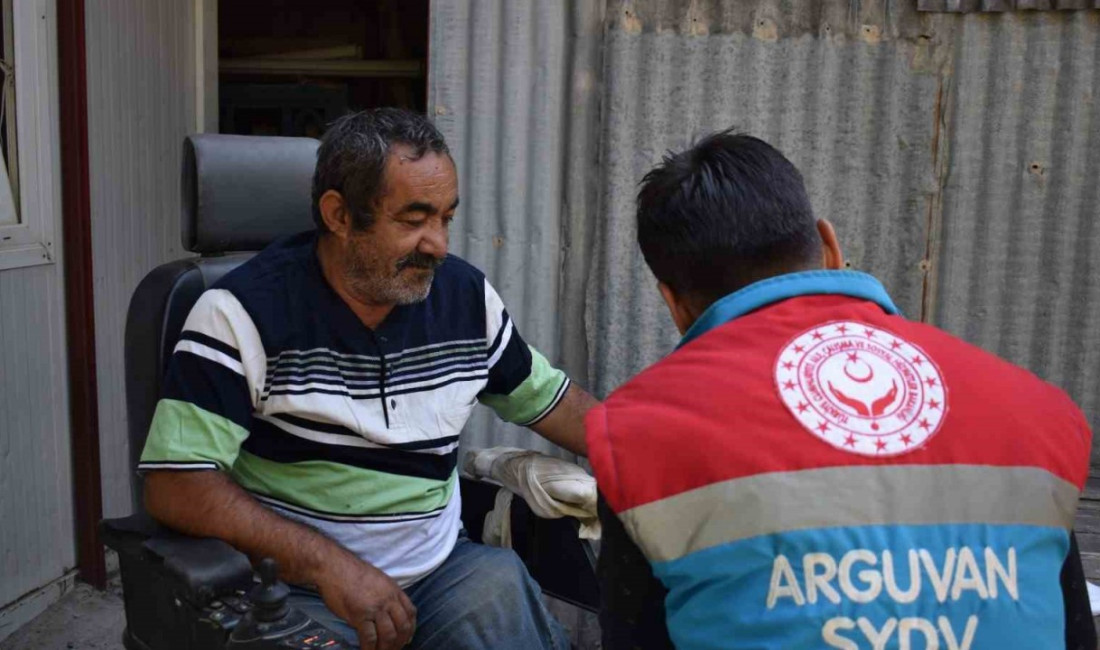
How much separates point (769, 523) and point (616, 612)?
309 millimetres

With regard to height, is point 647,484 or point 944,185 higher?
point 944,185

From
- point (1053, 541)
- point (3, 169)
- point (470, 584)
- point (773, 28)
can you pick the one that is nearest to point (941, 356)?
point (1053, 541)

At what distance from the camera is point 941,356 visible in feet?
4.57

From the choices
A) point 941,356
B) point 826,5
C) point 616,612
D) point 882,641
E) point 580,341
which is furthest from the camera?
point 580,341

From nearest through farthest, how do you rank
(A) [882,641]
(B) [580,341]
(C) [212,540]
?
(A) [882,641]
(C) [212,540]
(B) [580,341]

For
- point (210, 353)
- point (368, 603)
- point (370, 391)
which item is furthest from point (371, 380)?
point (368, 603)

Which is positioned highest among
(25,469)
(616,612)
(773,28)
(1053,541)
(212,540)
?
(773,28)

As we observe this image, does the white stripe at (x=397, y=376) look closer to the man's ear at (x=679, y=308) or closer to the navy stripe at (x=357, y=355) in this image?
the navy stripe at (x=357, y=355)

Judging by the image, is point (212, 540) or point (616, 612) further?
point (212, 540)

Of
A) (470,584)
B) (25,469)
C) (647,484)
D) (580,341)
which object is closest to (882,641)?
(647,484)

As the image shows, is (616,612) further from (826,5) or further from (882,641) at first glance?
(826,5)

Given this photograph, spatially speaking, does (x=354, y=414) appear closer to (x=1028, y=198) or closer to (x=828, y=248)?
(x=828, y=248)

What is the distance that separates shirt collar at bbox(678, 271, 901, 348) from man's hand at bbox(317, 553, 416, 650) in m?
1.01

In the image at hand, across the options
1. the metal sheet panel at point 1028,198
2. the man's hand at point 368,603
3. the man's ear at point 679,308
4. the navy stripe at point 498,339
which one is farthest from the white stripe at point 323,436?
the metal sheet panel at point 1028,198
